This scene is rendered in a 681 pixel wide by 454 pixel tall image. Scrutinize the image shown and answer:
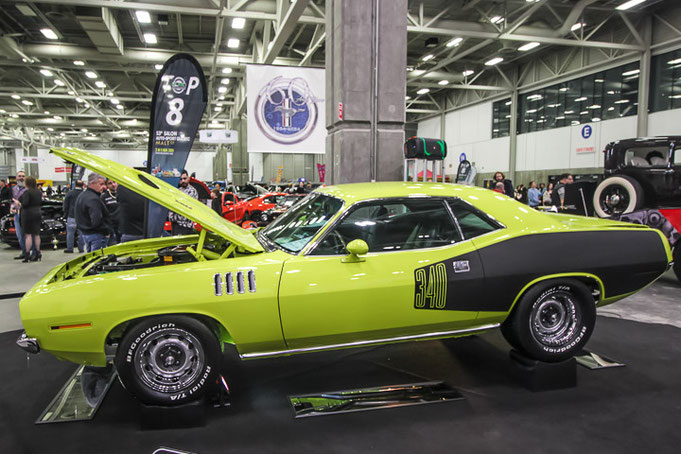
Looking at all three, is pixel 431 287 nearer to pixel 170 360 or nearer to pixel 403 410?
pixel 403 410

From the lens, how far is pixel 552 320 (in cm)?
345

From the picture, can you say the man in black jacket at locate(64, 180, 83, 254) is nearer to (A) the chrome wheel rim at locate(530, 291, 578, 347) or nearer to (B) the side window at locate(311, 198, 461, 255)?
(B) the side window at locate(311, 198, 461, 255)

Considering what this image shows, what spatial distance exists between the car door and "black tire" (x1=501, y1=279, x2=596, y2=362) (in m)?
0.39

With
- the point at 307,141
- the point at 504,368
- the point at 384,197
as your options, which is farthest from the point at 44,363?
the point at 307,141

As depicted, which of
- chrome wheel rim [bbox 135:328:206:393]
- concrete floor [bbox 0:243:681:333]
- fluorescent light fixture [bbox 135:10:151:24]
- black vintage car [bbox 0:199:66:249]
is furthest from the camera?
fluorescent light fixture [bbox 135:10:151:24]

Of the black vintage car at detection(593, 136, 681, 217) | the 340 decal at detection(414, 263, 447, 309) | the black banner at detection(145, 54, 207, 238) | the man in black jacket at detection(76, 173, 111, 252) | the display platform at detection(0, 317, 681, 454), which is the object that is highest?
the black banner at detection(145, 54, 207, 238)

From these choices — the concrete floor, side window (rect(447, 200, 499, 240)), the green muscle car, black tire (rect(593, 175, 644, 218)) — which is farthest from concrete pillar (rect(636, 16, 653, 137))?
side window (rect(447, 200, 499, 240))

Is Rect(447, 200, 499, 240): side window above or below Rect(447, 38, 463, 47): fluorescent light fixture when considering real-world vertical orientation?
below

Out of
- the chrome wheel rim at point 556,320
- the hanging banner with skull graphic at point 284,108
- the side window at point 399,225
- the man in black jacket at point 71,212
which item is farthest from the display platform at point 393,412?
the man in black jacket at point 71,212

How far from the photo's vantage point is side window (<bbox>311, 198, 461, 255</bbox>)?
322 cm

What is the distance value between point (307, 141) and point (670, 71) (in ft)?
46.5

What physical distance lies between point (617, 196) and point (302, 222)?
576 centimetres

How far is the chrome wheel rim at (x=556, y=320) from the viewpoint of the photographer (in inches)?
133

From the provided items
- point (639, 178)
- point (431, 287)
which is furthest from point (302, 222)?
point (639, 178)
